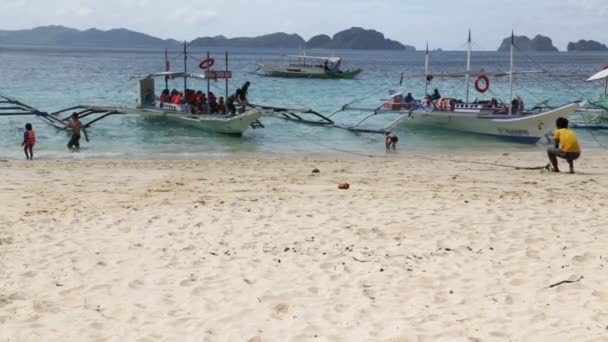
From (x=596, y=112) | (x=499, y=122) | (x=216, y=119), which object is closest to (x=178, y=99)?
(x=216, y=119)

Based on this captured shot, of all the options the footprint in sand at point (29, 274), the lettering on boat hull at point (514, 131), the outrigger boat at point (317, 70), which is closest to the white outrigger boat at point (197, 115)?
the lettering on boat hull at point (514, 131)

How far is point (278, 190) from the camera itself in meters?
11.9

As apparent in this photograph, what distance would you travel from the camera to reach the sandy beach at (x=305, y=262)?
5.61 m

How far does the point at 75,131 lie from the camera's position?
1969cm

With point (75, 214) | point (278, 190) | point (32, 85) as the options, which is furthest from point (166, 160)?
point (32, 85)

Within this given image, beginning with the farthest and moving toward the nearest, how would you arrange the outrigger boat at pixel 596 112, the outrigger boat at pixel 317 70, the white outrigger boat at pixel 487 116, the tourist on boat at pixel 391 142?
the outrigger boat at pixel 317 70, the outrigger boat at pixel 596 112, the white outrigger boat at pixel 487 116, the tourist on boat at pixel 391 142

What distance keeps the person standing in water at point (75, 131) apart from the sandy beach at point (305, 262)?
7.41 metres

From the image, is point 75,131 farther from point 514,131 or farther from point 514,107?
point 514,107

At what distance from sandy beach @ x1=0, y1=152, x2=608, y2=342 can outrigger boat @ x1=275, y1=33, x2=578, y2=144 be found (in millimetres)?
8942

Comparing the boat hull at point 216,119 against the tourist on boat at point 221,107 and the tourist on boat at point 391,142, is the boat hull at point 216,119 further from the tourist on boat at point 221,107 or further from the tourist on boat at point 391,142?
the tourist on boat at point 391,142

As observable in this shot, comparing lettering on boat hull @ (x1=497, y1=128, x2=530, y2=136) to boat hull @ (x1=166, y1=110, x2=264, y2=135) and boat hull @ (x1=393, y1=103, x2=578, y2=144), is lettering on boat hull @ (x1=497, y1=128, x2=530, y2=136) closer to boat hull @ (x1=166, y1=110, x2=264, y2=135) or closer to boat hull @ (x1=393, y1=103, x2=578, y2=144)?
boat hull @ (x1=393, y1=103, x2=578, y2=144)

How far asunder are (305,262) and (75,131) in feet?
46.6

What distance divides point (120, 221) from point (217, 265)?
99.6 inches

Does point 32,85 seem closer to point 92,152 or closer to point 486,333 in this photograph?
point 92,152
